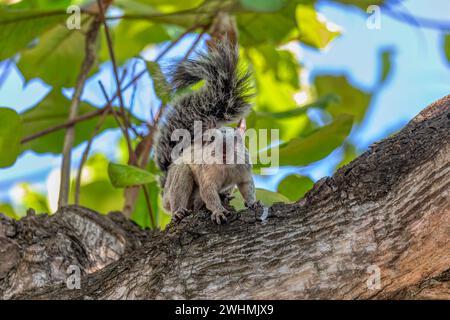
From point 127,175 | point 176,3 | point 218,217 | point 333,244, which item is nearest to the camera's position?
point 333,244

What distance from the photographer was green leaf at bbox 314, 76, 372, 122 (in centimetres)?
448

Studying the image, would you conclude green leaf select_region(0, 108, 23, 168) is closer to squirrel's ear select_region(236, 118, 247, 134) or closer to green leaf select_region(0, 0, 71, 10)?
green leaf select_region(0, 0, 71, 10)

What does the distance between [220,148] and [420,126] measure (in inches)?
31.7

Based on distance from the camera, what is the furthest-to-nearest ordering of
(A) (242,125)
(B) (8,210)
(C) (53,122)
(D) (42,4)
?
1. (B) (8,210)
2. (D) (42,4)
3. (C) (53,122)
4. (A) (242,125)

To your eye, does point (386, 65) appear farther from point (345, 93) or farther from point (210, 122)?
point (210, 122)

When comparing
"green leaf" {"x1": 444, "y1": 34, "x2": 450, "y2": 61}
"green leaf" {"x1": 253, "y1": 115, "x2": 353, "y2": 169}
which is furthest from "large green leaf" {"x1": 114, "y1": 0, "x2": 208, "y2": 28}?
"green leaf" {"x1": 444, "y1": 34, "x2": 450, "y2": 61}

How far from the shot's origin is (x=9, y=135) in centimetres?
287

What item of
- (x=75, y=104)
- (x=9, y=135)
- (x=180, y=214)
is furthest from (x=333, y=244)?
(x=75, y=104)

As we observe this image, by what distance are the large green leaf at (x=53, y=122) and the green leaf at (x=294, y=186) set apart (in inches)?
41.3

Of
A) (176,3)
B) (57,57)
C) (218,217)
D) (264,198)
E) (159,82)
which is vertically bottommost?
(218,217)

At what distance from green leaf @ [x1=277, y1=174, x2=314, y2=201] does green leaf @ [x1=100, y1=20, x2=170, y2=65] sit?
4.66ft

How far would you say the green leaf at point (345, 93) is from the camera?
14.7 ft

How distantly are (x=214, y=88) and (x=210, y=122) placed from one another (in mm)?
144
